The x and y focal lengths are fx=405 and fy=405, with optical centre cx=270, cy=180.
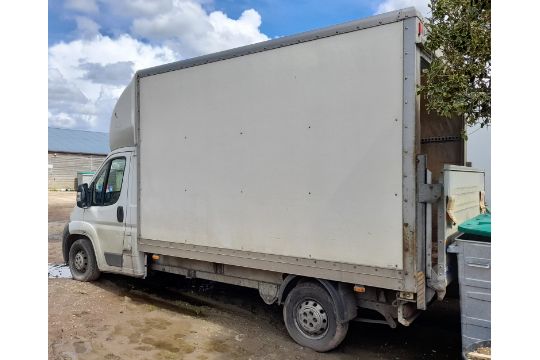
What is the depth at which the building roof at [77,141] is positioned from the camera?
38094mm

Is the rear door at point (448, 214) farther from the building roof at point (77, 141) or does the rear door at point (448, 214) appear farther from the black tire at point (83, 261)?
the building roof at point (77, 141)

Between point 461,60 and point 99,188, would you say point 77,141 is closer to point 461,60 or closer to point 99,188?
point 99,188

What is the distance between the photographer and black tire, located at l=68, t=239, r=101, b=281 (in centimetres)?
678

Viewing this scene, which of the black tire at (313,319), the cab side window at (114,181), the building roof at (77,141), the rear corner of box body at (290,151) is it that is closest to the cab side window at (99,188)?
the cab side window at (114,181)

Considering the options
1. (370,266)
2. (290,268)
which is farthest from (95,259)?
(370,266)

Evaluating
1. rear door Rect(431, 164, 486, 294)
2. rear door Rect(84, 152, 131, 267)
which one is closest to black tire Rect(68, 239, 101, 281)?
Result: rear door Rect(84, 152, 131, 267)

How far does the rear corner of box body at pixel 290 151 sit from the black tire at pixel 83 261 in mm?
1828

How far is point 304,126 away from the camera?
4316 millimetres

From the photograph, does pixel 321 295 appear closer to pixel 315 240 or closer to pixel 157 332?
pixel 315 240

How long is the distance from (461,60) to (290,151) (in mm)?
1840

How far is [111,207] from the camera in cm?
632

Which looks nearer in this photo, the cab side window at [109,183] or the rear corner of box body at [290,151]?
the rear corner of box body at [290,151]

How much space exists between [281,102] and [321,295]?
215cm

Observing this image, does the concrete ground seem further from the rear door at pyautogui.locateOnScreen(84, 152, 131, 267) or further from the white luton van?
the rear door at pyautogui.locateOnScreen(84, 152, 131, 267)
